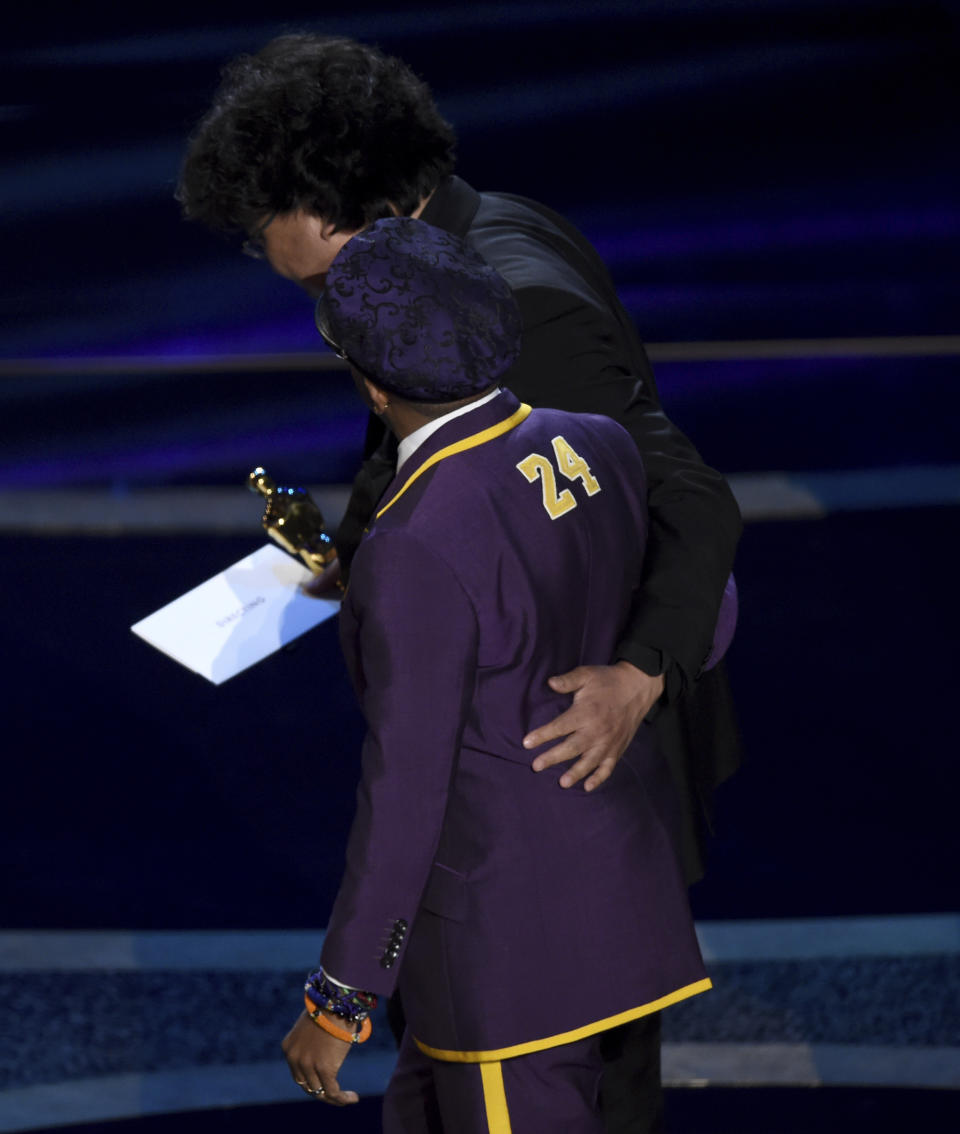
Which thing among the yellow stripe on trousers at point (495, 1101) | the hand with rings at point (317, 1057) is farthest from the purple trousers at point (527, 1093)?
the hand with rings at point (317, 1057)

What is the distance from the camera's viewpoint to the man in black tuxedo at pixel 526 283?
4.53 feet

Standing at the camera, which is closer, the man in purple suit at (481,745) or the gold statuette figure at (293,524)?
the man in purple suit at (481,745)

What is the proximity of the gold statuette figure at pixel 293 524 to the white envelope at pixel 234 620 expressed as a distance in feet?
0.17

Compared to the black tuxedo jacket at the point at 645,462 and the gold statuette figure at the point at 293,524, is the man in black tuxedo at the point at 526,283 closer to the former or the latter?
the black tuxedo jacket at the point at 645,462

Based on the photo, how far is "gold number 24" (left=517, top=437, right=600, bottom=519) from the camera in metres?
1.22

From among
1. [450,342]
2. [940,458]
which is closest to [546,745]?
[450,342]

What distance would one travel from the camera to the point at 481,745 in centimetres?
125

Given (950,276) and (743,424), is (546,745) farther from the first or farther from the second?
(950,276)

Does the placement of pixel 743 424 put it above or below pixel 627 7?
below

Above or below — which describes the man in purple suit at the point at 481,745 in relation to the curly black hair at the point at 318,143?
below

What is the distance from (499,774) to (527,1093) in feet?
1.01

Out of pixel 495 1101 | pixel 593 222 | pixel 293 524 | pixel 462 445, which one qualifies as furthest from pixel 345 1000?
pixel 593 222

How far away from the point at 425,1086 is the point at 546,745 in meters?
0.44

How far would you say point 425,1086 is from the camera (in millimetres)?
1473
